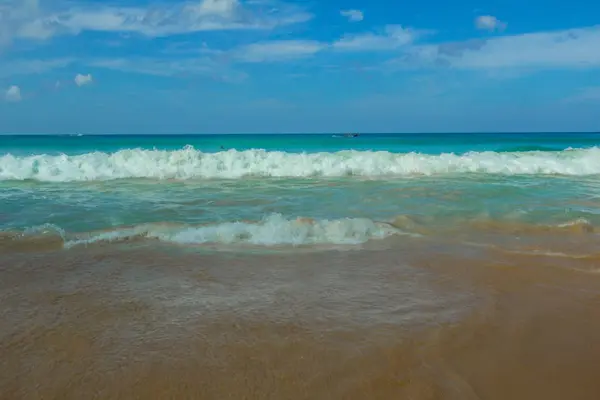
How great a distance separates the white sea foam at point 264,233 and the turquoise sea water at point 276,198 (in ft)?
0.05

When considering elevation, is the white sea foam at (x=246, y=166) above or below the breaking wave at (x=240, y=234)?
above

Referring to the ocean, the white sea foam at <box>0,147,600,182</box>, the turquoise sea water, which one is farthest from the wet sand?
the white sea foam at <box>0,147,600,182</box>

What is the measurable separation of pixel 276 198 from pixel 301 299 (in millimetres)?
6543

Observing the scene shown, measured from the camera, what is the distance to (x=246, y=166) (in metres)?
18.5

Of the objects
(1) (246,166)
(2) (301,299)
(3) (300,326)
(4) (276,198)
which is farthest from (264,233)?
(1) (246,166)

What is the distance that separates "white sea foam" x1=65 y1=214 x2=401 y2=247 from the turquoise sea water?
0.02 metres

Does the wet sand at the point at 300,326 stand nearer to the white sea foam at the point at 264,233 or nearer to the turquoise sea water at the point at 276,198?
the white sea foam at the point at 264,233

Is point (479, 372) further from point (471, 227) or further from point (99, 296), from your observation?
point (471, 227)

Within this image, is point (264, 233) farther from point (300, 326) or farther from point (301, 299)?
point (300, 326)

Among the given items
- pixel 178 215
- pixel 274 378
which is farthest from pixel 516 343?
pixel 178 215

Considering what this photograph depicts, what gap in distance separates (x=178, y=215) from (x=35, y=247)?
8.59 feet

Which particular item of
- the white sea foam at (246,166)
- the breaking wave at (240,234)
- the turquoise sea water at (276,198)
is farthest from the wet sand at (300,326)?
the white sea foam at (246,166)

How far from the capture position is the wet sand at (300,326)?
3.19 meters

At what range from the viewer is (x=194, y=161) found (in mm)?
18594
